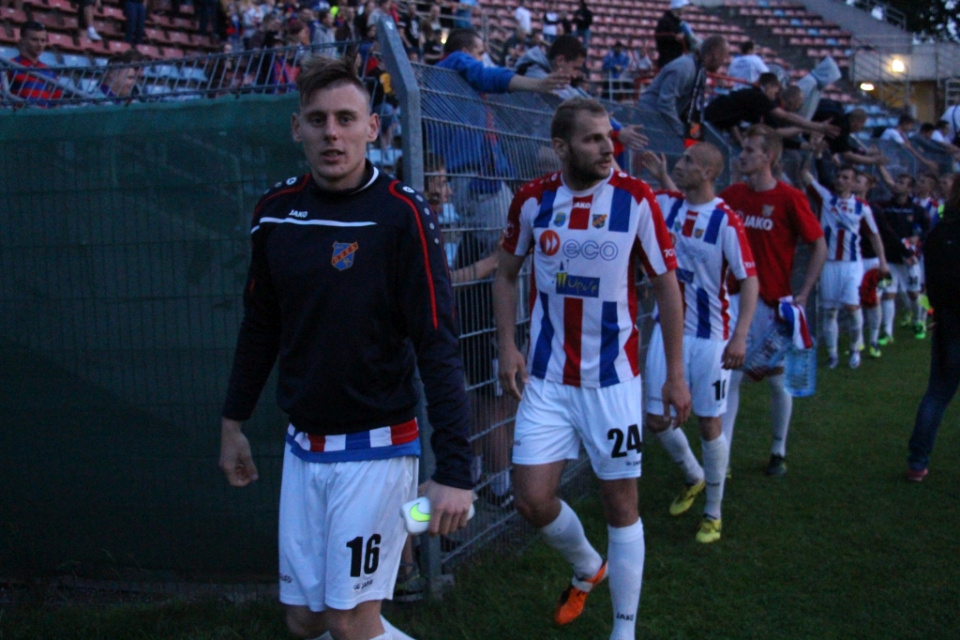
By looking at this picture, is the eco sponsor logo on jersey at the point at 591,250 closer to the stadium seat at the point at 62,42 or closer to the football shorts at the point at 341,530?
the football shorts at the point at 341,530

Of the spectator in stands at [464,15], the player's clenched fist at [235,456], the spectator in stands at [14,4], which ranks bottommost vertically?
the player's clenched fist at [235,456]

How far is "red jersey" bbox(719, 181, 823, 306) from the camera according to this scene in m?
6.07

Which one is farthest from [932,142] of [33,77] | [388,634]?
[388,634]

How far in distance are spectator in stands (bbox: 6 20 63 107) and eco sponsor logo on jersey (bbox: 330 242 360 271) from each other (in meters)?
2.62

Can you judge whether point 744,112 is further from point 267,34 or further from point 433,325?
point 433,325

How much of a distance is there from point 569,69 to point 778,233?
1.79 m

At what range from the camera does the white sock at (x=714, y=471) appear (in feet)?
17.3

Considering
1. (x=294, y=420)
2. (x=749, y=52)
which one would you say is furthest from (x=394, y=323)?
(x=749, y=52)

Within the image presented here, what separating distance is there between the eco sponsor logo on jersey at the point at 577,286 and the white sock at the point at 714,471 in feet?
6.33

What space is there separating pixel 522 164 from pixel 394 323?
265cm

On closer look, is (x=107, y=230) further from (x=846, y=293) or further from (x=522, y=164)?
(x=846, y=293)

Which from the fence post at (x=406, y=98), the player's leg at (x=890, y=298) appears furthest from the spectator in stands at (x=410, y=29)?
the fence post at (x=406, y=98)

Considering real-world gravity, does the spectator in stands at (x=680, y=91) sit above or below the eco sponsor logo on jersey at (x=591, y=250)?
above

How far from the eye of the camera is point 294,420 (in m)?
2.87
